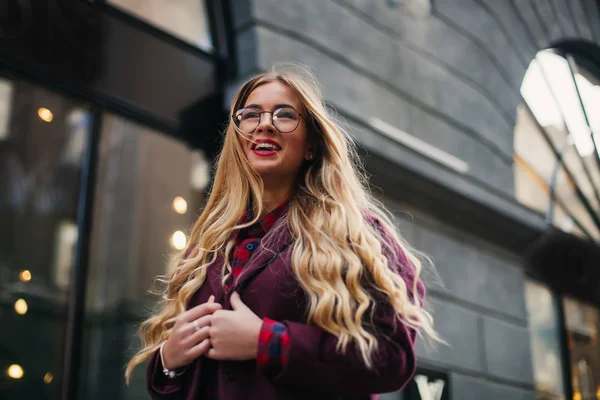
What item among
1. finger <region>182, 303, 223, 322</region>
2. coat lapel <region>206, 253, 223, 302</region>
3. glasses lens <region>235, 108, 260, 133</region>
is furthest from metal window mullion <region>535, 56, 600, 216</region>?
finger <region>182, 303, 223, 322</region>

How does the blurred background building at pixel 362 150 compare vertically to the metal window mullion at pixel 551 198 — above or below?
below

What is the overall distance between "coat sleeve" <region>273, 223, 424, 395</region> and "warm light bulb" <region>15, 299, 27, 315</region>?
327 cm

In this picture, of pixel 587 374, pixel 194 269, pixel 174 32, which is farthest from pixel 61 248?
pixel 587 374

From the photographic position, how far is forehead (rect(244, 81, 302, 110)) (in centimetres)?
243

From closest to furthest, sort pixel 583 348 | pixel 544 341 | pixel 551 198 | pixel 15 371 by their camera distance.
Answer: pixel 15 371 < pixel 544 341 < pixel 551 198 < pixel 583 348

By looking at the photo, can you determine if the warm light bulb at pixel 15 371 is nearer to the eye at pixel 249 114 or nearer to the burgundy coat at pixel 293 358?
the burgundy coat at pixel 293 358

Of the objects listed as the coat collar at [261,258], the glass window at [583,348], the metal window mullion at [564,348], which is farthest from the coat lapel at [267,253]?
the glass window at [583,348]

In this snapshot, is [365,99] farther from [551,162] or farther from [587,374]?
[587,374]

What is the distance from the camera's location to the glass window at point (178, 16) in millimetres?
5742

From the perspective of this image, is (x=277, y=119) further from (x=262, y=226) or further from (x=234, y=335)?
(x=234, y=335)

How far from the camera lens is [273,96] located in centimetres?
244

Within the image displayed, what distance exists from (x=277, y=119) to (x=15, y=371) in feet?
10.4

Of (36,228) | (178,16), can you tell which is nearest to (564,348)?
(178,16)

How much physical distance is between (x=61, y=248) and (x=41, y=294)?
0.36 m
